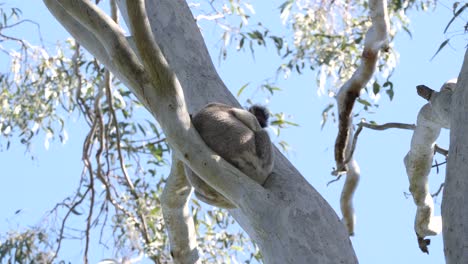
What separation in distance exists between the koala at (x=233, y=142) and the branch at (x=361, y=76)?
183 cm

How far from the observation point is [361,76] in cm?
557

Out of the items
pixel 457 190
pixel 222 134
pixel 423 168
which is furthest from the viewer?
pixel 423 168

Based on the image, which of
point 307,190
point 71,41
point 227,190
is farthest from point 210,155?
point 71,41

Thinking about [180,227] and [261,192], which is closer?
[261,192]

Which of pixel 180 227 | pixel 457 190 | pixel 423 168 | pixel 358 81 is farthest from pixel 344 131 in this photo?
pixel 457 190

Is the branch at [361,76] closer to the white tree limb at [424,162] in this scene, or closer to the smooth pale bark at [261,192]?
the white tree limb at [424,162]

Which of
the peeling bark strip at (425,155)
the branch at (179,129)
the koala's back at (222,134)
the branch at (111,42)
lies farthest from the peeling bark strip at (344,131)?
the branch at (179,129)

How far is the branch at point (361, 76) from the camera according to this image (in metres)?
5.57

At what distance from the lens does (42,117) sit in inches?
324

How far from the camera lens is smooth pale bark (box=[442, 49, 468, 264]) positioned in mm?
2584

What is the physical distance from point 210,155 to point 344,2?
5.15 meters

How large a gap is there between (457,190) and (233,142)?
1.08 metres

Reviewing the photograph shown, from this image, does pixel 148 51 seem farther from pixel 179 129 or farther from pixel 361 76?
pixel 361 76

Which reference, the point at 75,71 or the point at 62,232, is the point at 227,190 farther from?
the point at 75,71
